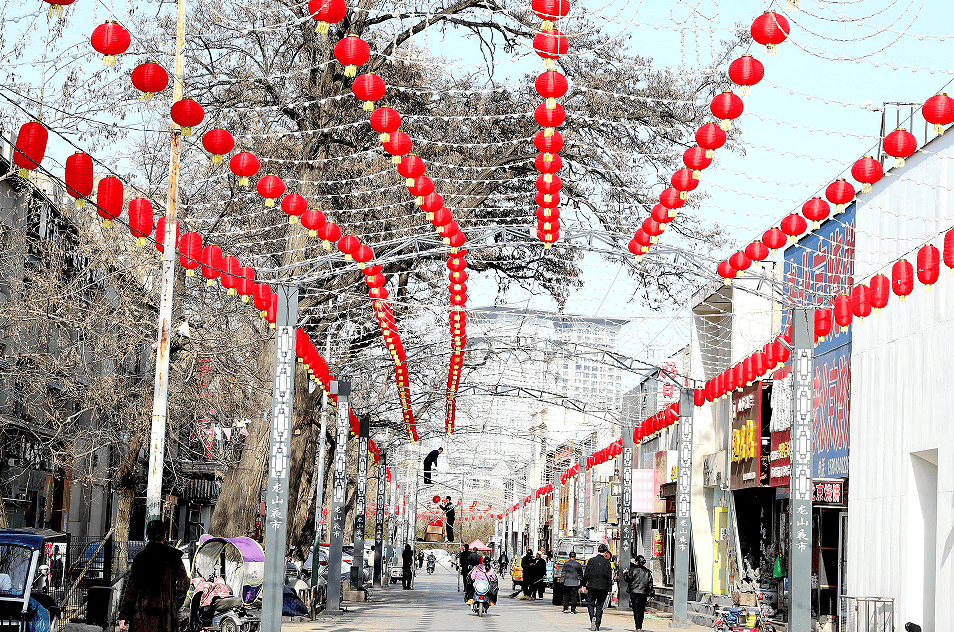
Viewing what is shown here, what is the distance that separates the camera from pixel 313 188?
23.5 meters

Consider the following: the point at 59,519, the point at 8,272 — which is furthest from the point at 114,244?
the point at 59,519

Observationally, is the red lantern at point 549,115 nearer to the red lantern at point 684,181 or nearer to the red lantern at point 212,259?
the red lantern at point 684,181

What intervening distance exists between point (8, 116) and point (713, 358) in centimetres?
2639

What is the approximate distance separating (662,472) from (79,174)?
1443 inches

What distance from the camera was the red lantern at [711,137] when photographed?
12.7 meters

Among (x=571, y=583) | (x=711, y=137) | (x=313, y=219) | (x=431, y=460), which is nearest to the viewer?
(x=711, y=137)

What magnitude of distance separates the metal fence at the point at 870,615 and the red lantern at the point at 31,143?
15.4 m

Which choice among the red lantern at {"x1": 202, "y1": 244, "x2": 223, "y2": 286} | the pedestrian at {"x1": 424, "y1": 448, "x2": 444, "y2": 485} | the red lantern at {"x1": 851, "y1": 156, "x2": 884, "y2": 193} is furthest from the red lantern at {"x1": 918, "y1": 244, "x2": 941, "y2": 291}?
the pedestrian at {"x1": 424, "y1": 448, "x2": 444, "y2": 485}

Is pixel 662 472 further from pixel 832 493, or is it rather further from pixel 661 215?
pixel 661 215

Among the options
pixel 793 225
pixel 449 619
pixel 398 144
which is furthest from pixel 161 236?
pixel 449 619

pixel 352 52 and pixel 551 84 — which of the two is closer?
pixel 352 52

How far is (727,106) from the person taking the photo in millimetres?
11492

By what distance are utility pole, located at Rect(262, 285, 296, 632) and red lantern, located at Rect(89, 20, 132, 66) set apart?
8683 millimetres

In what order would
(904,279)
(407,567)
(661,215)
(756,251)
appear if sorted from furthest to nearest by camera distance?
(407,567), (756,251), (904,279), (661,215)
